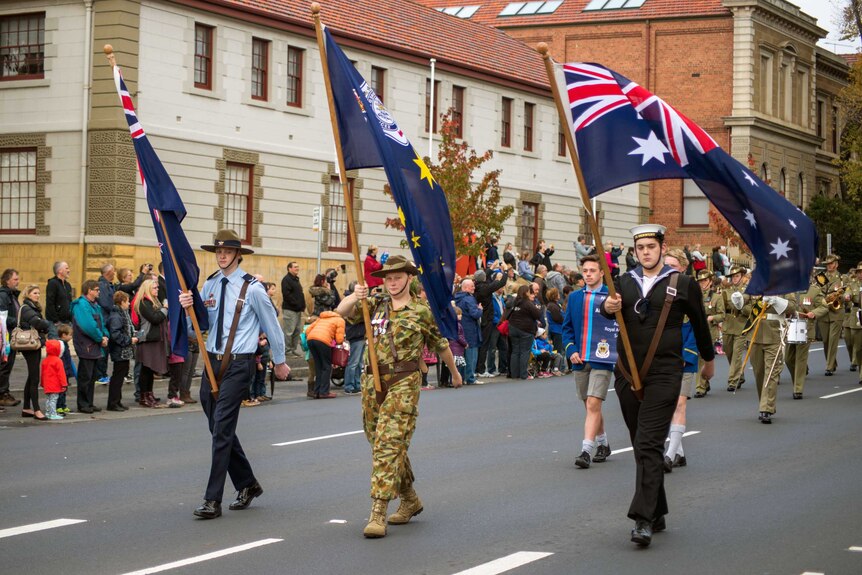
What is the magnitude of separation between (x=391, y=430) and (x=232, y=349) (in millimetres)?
1633

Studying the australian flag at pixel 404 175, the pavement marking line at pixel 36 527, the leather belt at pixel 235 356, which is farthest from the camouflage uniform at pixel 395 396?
the pavement marking line at pixel 36 527

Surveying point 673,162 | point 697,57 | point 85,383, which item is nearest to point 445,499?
point 673,162

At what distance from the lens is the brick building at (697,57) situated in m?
58.4

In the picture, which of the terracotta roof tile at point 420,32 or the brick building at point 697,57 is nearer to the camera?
the terracotta roof tile at point 420,32

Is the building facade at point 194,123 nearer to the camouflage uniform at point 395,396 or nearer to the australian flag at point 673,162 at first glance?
the camouflage uniform at point 395,396

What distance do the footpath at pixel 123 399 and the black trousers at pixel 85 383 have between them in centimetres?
17

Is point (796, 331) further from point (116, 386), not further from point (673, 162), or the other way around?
point (673, 162)

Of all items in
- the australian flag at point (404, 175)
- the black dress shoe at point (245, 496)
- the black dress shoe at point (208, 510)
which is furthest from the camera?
the black dress shoe at point (245, 496)

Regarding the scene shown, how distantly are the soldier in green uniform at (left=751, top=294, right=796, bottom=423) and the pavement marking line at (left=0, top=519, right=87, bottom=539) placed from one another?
380 inches

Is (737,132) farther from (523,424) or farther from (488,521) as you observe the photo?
(488,521)

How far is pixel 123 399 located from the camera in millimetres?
20828

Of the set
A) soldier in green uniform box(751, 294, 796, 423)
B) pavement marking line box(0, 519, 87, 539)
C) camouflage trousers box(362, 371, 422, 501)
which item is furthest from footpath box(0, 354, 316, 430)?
camouflage trousers box(362, 371, 422, 501)

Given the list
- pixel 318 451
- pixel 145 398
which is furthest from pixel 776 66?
pixel 318 451

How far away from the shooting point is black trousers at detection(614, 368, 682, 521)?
30.0 feet
